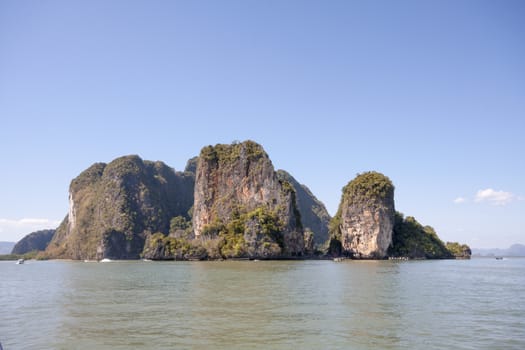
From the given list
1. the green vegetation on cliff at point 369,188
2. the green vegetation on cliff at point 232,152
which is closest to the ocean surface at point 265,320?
the green vegetation on cliff at point 369,188

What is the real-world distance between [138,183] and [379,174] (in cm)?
11505

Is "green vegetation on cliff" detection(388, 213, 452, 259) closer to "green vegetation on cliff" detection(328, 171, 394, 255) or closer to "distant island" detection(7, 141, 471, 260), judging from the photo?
"distant island" detection(7, 141, 471, 260)

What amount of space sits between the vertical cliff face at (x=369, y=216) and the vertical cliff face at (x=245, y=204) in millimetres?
14029

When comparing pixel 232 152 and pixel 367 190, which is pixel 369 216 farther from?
pixel 232 152

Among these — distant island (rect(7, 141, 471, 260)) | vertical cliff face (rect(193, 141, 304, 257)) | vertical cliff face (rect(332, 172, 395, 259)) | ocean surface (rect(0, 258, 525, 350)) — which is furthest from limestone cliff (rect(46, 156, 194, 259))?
ocean surface (rect(0, 258, 525, 350))

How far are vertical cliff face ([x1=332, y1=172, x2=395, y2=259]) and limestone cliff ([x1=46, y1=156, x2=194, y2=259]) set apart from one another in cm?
8893

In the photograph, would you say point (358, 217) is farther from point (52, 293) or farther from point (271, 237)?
point (52, 293)

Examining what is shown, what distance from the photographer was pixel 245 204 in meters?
123

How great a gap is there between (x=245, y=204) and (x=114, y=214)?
78.0 m

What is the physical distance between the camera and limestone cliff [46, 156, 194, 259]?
165013mm

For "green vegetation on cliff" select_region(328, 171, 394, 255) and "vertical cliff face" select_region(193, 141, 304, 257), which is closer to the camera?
"vertical cliff face" select_region(193, 141, 304, 257)

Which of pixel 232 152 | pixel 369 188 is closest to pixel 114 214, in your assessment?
pixel 232 152

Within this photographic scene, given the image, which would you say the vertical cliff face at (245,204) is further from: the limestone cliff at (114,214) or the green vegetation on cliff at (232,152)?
the limestone cliff at (114,214)

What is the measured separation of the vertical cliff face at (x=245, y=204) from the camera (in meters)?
106
